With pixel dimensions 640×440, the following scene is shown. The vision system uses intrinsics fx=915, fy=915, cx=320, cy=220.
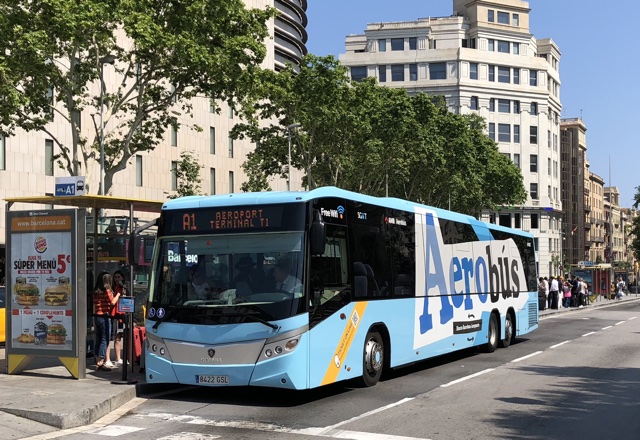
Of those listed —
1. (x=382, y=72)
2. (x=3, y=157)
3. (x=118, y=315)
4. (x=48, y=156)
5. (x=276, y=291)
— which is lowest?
(x=118, y=315)

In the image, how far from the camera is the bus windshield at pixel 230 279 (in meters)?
11.7

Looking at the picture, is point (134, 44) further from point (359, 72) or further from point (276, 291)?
point (359, 72)

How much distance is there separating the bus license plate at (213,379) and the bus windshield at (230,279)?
2.30ft

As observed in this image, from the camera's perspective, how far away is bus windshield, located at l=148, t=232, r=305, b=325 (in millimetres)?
11727

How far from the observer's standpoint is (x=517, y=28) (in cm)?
10700

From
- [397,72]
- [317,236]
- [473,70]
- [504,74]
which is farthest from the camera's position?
[504,74]

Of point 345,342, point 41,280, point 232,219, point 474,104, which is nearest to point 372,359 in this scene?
point 345,342

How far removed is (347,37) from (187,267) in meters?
102

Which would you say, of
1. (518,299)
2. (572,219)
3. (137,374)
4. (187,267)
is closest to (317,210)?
(187,267)

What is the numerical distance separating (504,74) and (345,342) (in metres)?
96.5

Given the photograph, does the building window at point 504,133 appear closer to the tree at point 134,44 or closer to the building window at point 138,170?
the building window at point 138,170

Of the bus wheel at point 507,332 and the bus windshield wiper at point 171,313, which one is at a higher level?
the bus windshield wiper at point 171,313

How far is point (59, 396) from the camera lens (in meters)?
11.8

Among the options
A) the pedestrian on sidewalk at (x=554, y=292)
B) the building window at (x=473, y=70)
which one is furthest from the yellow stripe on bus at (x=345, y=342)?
the building window at (x=473, y=70)
